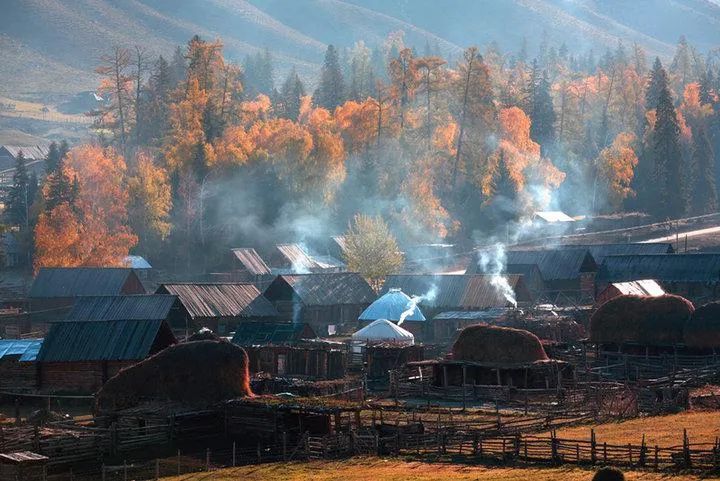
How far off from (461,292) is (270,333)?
17.6 m

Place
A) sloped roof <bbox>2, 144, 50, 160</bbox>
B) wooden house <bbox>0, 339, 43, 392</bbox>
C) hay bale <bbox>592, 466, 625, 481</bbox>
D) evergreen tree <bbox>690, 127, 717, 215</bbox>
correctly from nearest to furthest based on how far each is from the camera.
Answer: hay bale <bbox>592, 466, 625, 481</bbox>, wooden house <bbox>0, 339, 43, 392</bbox>, evergreen tree <bbox>690, 127, 717, 215</bbox>, sloped roof <bbox>2, 144, 50, 160</bbox>

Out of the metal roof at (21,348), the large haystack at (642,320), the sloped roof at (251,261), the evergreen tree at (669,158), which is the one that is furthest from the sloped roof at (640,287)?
the evergreen tree at (669,158)

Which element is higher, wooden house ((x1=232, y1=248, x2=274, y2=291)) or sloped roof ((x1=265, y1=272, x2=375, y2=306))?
wooden house ((x1=232, y1=248, x2=274, y2=291))

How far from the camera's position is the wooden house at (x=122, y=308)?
70.4 meters

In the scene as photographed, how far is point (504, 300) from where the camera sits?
85.2 metres

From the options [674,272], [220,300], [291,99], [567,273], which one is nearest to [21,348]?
[220,300]

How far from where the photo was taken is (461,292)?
286 feet

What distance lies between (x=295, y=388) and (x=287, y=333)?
1375cm

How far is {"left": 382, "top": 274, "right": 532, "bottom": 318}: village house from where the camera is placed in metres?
85.6

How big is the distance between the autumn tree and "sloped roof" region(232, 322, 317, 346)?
2363 cm

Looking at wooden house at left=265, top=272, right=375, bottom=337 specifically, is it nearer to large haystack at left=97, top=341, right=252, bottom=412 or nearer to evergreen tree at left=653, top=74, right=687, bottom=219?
large haystack at left=97, top=341, right=252, bottom=412

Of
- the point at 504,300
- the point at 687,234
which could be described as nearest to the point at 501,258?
Result: the point at 504,300

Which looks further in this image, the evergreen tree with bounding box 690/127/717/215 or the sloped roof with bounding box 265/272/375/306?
the evergreen tree with bounding box 690/127/717/215

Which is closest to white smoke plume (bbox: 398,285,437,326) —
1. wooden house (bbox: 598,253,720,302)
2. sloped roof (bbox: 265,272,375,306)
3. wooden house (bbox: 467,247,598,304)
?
sloped roof (bbox: 265,272,375,306)
